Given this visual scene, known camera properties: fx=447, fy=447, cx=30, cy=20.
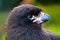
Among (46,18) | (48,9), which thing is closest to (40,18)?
(46,18)

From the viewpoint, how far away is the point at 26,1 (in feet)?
21.5

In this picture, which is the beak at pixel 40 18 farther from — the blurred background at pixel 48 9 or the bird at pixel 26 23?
the blurred background at pixel 48 9

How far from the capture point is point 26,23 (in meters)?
5.14

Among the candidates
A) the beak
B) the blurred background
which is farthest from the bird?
the blurred background

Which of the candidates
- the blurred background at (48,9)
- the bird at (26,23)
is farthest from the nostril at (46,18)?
the blurred background at (48,9)

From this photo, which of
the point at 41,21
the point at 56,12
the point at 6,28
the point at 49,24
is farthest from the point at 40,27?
the point at 56,12

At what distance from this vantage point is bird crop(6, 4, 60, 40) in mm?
5121

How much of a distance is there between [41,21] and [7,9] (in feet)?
11.6

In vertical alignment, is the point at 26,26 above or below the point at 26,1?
below

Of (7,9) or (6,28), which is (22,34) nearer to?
(6,28)

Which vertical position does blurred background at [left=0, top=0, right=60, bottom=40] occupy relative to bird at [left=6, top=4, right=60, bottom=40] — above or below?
above

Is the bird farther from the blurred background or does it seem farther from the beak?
the blurred background

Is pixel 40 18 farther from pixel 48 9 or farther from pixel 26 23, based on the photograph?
pixel 48 9

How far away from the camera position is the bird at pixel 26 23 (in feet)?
16.8
